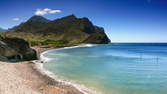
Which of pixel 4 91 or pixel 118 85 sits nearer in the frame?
pixel 4 91

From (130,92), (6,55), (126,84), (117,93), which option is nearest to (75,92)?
(117,93)

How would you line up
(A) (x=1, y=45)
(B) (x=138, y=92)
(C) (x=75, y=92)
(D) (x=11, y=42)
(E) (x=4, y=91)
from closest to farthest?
(E) (x=4, y=91) → (C) (x=75, y=92) → (B) (x=138, y=92) → (A) (x=1, y=45) → (D) (x=11, y=42)

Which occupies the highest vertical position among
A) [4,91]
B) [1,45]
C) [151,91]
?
[1,45]

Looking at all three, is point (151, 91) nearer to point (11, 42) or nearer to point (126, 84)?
point (126, 84)

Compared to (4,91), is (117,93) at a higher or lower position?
lower

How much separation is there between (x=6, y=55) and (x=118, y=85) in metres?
26.4

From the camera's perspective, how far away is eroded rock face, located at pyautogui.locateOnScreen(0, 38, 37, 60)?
36531mm

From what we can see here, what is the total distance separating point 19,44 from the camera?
40.7 m

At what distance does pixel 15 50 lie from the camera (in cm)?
3906

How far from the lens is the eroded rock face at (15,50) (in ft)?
120

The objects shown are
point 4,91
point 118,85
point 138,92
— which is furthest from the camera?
point 118,85

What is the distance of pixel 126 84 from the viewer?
21.8 metres

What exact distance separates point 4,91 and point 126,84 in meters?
A: 14.4

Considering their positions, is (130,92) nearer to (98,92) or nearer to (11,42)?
(98,92)
